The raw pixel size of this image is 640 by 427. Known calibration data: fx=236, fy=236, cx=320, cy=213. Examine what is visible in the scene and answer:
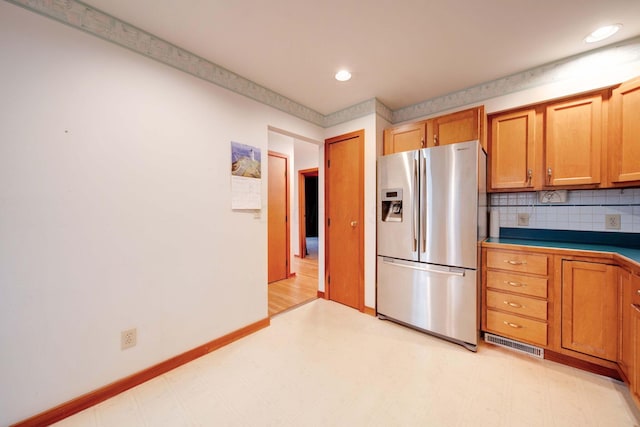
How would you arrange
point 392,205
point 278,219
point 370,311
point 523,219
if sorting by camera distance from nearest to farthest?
1. point 523,219
2. point 392,205
3. point 370,311
4. point 278,219

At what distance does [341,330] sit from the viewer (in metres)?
2.35

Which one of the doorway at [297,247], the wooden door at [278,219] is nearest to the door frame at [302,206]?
the doorway at [297,247]

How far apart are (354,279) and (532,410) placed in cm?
172

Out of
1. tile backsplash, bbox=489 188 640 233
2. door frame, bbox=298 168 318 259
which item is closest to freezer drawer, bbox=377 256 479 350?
tile backsplash, bbox=489 188 640 233

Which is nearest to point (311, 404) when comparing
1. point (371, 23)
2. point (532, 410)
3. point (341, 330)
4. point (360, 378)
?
point (360, 378)

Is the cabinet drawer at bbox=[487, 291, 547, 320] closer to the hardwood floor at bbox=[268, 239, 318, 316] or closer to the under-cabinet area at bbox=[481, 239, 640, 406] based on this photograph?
the under-cabinet area at bbox=[481, 239, 640, 406]

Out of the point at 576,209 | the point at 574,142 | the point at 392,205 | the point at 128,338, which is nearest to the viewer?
the point at 128,338

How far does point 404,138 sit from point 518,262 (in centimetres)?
155

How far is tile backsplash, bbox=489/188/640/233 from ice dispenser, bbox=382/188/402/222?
3.26 ft

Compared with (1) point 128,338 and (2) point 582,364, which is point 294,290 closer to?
(1) point 128,338

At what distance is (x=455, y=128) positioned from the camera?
7.54 ft

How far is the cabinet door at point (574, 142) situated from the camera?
185 cm

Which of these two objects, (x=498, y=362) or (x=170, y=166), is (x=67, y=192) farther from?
(x=498, y=362)

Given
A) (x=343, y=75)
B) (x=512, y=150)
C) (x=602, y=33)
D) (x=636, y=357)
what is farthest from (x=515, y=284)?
(x=343, y=75)
